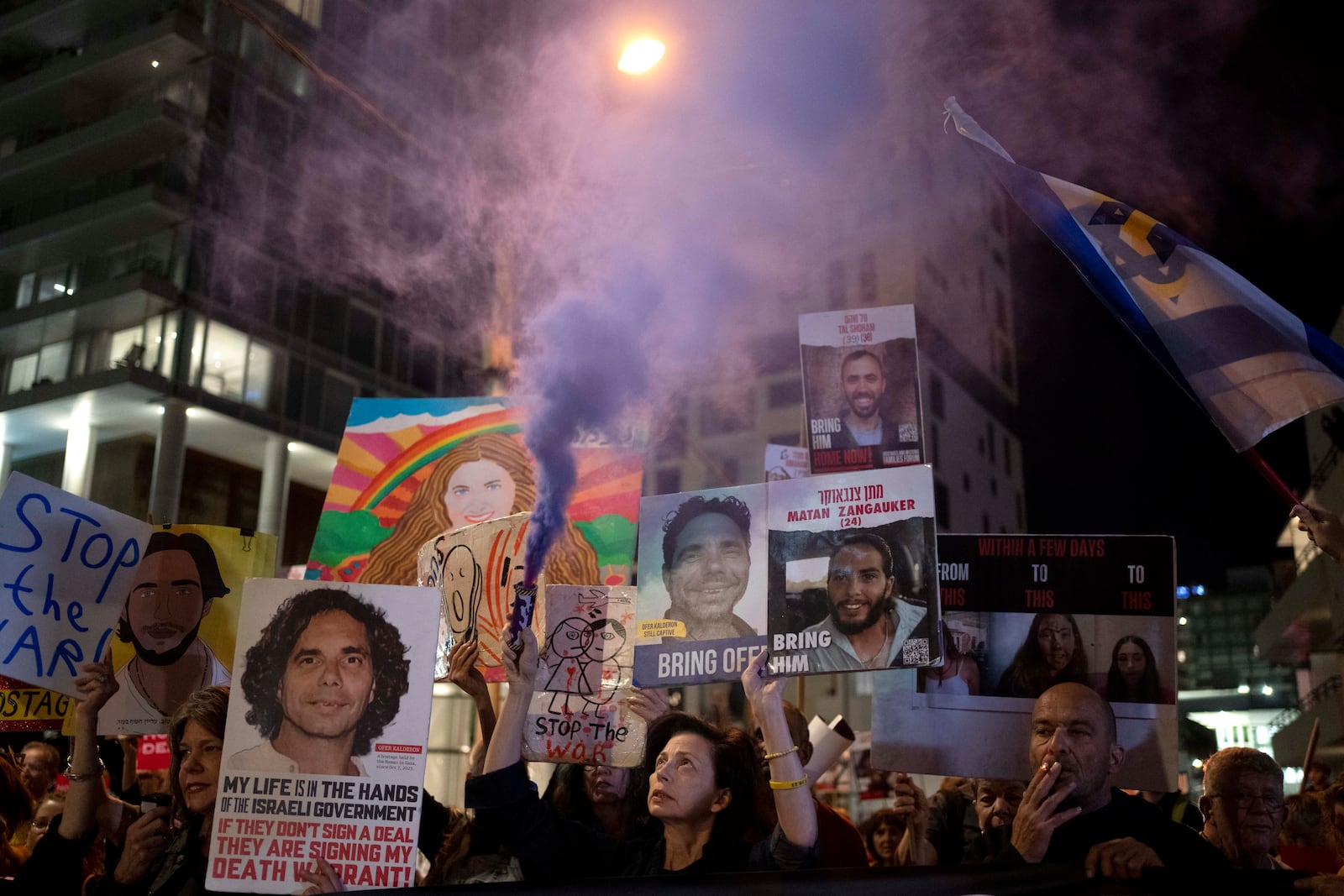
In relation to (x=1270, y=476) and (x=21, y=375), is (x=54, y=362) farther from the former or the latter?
(x=1270, y=476)

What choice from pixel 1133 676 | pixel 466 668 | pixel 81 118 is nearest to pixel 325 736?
pixel 466 668

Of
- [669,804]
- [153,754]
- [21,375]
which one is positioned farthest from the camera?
[21,375]

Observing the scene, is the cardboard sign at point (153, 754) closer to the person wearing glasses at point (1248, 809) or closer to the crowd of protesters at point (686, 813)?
the crowd of protesters at point (686, 813)

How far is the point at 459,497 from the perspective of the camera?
5230 mm

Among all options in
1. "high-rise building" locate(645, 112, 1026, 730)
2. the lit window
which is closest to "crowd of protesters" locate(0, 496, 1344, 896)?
the lit window

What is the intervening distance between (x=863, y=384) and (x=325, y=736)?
2383mm

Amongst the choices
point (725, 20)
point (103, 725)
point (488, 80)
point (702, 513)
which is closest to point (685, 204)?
point (725, 20)

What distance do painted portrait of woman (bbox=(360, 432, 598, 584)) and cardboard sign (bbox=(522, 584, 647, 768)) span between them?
0.89 m

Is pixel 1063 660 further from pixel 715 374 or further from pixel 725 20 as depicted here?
pixel 715 374

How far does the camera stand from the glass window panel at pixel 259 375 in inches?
997

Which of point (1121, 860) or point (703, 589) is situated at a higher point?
point (703, 589)

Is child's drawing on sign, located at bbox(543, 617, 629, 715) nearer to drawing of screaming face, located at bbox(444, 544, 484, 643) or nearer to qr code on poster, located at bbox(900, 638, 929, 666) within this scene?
drawing of screaming face, located at bbox(444, 544, 484, 643)

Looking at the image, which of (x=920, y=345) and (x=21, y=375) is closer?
(x=21, y=375)

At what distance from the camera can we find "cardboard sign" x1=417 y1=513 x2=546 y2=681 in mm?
4391
